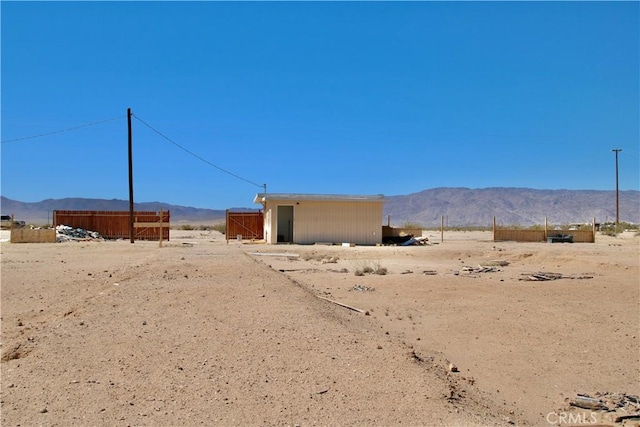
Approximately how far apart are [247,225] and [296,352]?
1433 inches

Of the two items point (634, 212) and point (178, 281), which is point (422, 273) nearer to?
point (178, 281)

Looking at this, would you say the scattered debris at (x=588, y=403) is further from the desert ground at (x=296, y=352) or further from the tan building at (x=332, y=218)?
the tan building at (x=332, y=218)

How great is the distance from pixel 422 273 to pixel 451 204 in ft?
540

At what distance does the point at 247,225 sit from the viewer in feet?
143

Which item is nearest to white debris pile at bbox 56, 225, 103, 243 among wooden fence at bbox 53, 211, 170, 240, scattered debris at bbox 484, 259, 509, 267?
wooden fence at bbox 53, 211, 170, 240

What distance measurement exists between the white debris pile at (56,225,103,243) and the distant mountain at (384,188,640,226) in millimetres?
116534

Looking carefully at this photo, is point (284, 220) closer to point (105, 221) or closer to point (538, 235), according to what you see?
point (105, 221)

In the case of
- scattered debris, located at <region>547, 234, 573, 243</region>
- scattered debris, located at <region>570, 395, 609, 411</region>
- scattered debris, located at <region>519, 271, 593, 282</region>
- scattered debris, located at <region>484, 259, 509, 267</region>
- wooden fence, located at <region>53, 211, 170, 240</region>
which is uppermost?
wooden fence, located at <region>53, 211, 170, 240</region>

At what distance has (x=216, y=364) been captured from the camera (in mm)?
6789

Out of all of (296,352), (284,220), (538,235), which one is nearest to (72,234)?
(284,220)

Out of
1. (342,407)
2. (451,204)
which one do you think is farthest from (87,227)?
(451,204)

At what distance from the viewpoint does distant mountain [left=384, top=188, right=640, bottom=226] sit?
523ft

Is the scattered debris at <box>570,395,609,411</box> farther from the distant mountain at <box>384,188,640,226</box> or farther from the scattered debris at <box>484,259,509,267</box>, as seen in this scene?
the distant mountain at <box>384,188,640,226</box>

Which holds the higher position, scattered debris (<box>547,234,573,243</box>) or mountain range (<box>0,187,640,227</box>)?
mountain range (<box>0,187,640,227</box>)
